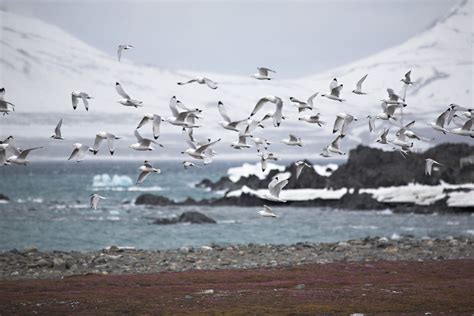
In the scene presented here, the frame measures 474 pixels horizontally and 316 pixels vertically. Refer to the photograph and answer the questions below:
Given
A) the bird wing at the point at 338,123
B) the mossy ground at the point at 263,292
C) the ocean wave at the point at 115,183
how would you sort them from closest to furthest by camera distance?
the mossy ground at the point at 263,292 → the bird wing at the point at 338,123 → the ocean wave at the point at 115,183

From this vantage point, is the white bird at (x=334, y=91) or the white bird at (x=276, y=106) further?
the white bird at (x=334, y=91)

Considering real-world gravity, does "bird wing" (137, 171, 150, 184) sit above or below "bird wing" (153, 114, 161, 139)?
below

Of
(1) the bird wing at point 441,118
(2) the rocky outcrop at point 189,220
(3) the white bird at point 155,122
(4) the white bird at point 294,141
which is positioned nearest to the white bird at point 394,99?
(1) the bird wing at point 441,118

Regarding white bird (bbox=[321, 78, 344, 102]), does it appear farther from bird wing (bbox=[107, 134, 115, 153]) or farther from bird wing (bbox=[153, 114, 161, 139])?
bird wing (bbox=[107, 134, 115, 153])

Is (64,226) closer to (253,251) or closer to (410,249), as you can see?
(253,251)

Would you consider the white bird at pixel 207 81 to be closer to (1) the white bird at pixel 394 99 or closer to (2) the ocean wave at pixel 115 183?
(1) the white bird at pixel 394 99

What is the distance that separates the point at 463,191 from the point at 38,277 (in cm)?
3877

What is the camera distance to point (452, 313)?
17781 mm

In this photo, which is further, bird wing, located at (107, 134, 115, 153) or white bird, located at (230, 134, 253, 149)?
white bird, located at (230, 134, 253, 149)

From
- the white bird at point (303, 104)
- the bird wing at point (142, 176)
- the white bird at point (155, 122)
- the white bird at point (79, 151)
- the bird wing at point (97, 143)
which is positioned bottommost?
the bird wing at point (142, 176)

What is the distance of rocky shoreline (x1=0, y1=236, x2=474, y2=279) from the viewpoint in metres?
27.8

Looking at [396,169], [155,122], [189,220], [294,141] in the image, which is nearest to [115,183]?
[396,169]

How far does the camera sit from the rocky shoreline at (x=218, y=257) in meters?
27.8

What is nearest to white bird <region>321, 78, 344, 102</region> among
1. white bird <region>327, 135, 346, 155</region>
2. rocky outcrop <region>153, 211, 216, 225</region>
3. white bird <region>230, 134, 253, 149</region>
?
white bird <region>327, 135, 346, 155</region>
